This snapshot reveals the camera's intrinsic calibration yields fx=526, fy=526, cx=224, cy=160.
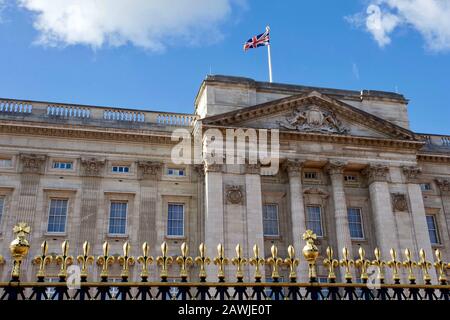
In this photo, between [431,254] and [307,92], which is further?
[307,92]

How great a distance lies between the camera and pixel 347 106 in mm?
35500

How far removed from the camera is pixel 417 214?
34.1 meters

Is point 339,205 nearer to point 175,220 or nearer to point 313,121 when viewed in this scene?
point 313,121

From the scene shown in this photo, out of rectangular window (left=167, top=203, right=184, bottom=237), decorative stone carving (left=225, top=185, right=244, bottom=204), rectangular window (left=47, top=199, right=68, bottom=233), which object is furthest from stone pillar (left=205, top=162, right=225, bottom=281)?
rectangular window (left=47, top=199, right=68, bottom=233)

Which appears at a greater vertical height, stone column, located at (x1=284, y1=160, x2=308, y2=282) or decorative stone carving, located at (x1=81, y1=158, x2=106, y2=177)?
decorative stone carving, located at (x1=81, y1=158, x2=106, y2=177)

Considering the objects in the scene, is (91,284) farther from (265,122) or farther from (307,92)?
(307,92)

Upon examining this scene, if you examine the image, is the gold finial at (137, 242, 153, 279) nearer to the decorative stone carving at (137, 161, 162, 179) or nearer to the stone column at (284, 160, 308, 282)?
the stone column at (284, 160, 308, 282)

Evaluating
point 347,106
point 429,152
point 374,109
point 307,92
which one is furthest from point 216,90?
point 429,152

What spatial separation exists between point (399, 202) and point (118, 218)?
1808 cm

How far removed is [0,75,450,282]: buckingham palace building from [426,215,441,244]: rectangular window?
191 millimetres

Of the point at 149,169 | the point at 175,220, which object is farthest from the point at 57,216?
the point at 175,220

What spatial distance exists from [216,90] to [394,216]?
46.4 feet

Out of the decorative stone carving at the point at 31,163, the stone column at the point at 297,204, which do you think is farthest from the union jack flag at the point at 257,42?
the decorative stone carving at the point at 31,163

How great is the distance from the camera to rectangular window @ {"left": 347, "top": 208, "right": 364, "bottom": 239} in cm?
3431
